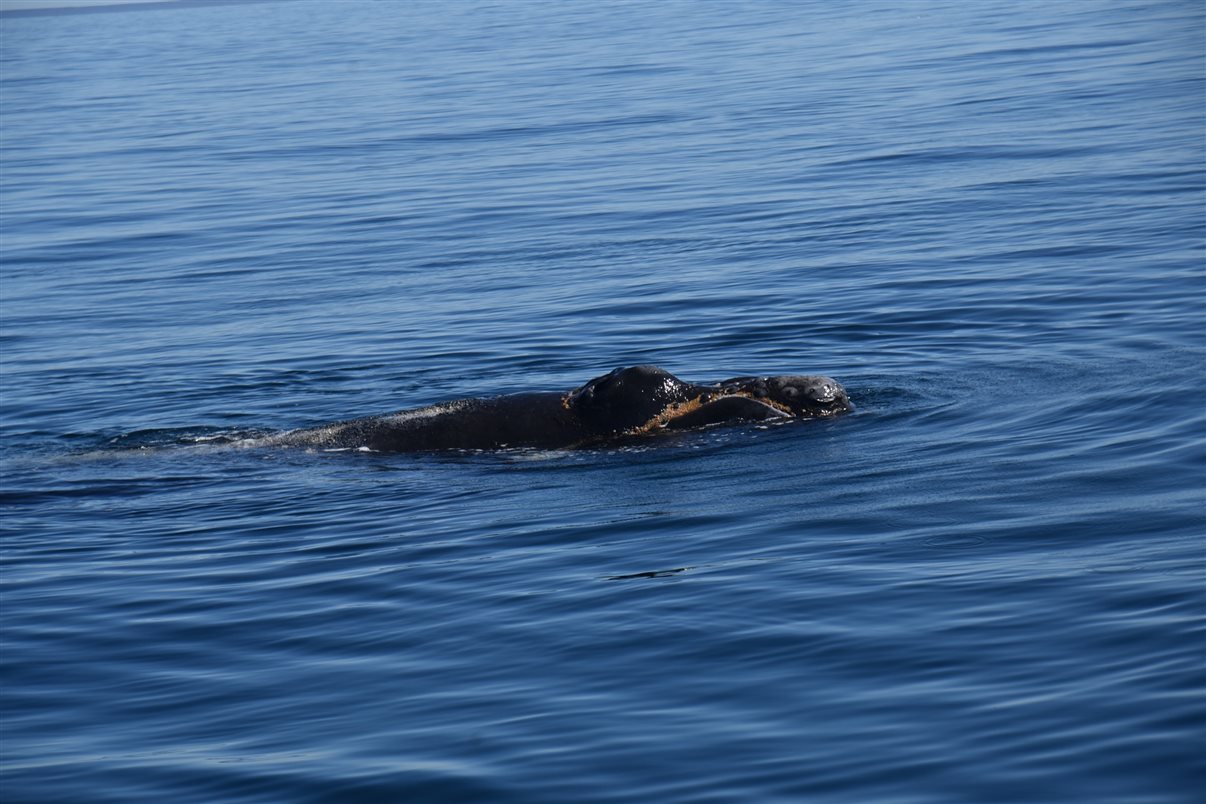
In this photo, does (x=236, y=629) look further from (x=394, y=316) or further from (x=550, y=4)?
(x=550, y=4)

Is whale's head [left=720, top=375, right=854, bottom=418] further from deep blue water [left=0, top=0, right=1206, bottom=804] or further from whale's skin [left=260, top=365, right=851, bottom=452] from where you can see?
deep blue water [left=0, top=0, right=1206, bottom=804]

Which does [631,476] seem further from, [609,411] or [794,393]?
[794,393]

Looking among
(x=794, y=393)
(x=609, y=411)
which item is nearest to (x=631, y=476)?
(x=609, y=411)

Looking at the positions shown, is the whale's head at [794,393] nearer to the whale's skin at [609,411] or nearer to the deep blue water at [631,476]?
the whale's skin at [609,411]

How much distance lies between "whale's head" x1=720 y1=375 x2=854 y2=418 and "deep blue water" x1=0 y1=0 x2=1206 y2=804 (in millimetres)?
160

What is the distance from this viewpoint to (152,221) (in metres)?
27.5

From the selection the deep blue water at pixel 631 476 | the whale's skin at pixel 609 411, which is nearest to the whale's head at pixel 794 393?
the whale's skin at pixel 609 411

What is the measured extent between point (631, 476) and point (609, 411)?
2.64 ft

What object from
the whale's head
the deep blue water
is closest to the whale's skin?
the whale's head

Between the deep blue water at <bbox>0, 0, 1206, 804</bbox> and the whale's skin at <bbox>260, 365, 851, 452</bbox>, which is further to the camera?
the whale's skin at <bbox>260, 365, 851, 452</bbox>

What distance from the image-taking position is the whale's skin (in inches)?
488

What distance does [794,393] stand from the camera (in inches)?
494

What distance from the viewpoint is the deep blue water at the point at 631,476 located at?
7312mm

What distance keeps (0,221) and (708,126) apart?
1251cm
